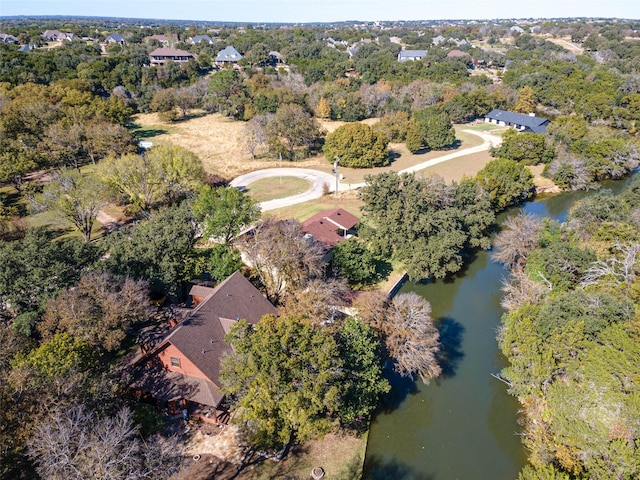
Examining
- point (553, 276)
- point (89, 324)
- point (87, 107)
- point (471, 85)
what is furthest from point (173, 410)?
point (471, 85)

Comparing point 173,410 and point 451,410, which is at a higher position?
point 173,410

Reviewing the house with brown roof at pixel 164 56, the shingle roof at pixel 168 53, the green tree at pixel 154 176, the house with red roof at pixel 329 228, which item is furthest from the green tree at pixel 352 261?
the shingle roof at pixel 168 53

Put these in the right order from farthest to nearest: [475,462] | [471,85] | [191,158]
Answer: [471,85] → [191,158] → [475,462]

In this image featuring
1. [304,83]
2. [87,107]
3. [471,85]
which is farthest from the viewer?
[304,83]

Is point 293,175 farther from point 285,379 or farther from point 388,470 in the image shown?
point 388,470

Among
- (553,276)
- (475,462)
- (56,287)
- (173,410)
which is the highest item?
(56,287)

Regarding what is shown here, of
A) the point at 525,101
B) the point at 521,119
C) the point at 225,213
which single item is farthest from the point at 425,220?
the point at 525,101

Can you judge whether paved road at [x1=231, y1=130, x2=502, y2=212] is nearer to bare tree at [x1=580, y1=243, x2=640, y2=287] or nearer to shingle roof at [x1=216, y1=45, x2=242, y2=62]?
bare tree at [x1=580, y1=243, x2=640, y2=287]

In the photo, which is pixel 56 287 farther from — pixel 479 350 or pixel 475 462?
pixel 479 350

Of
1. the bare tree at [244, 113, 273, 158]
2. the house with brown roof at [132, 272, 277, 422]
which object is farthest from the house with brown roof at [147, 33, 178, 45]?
the house with brown roof at [132, 272, 277, 422]
